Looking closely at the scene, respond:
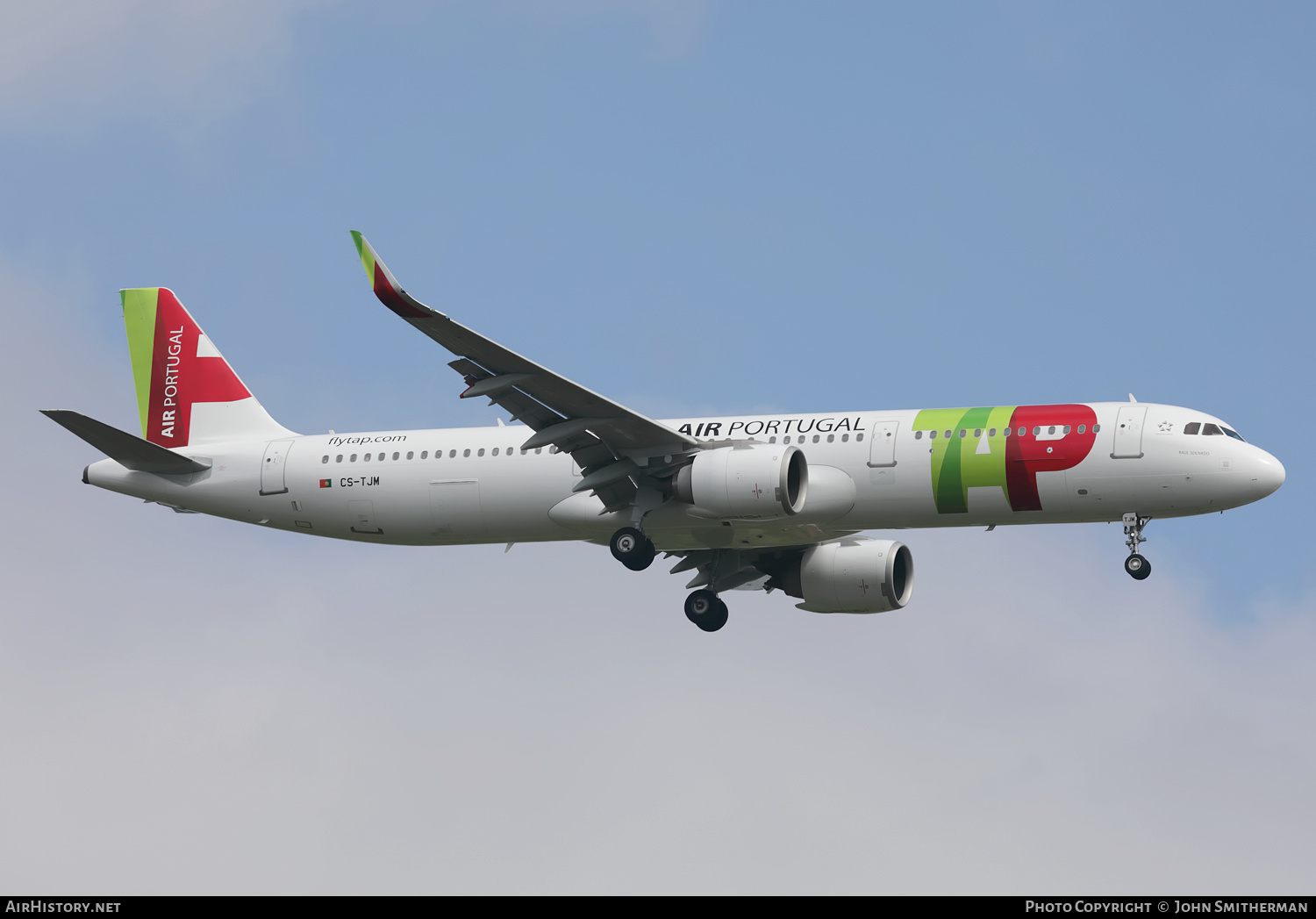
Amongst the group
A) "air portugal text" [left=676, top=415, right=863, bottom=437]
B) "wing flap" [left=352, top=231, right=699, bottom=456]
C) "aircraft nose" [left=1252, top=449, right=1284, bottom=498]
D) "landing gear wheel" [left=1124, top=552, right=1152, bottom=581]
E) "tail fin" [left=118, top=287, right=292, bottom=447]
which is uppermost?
"tail fin" [left=118, top=287, right=292, bottom=447]

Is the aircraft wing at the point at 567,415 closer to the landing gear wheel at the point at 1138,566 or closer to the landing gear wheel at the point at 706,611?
the landing gear wheel at the point at 706,611

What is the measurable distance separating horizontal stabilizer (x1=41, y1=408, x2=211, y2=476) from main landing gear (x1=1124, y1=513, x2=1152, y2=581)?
23008mm

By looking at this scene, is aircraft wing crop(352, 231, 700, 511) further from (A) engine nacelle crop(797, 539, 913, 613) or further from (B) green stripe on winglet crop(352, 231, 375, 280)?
(A) engine nacelle crop(797, 539, 913, 613)

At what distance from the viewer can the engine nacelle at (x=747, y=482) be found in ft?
128

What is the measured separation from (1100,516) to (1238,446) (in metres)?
Answer: 3.36

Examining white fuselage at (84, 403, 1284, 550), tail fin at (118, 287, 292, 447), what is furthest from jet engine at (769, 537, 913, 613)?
tail fin at (118, 287, 292, 447)

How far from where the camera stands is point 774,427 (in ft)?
136

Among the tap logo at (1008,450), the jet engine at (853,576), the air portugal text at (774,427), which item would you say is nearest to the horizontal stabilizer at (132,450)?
the air portugal text at (774,427)

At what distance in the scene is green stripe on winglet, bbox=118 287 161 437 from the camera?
159 feet

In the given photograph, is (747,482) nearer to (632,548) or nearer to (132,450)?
(632,548)

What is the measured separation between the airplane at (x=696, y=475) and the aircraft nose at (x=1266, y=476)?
43mm

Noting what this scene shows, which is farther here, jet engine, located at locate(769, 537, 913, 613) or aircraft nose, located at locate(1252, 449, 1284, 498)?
jet engine, located at locate(769, 537, 913, 613)

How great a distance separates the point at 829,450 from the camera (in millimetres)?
40500

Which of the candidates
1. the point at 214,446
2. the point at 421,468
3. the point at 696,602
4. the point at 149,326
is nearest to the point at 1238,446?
the point at 696,602
